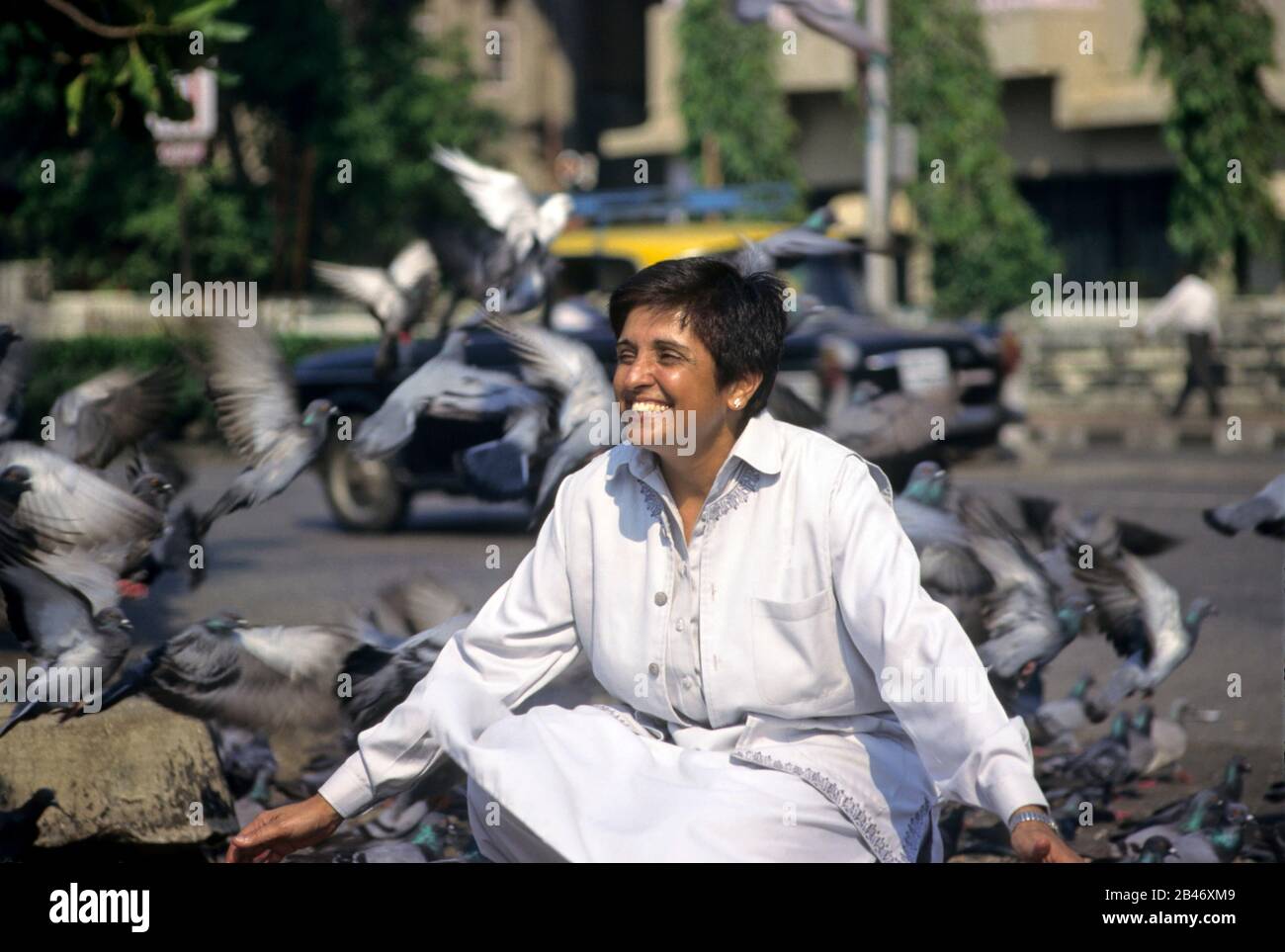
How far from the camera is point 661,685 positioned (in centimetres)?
313

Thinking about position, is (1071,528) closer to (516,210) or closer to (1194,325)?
(516,210)

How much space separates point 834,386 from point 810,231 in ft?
16.8

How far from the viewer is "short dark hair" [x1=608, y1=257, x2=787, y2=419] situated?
3074 millimetres

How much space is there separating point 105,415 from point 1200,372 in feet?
48.0

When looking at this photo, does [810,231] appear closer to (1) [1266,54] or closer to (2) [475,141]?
(1) [1266,54]

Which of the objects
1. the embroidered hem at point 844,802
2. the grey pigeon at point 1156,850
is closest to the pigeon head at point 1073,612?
the grey pigeon at point 1156,850

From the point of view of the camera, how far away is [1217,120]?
2081 cm

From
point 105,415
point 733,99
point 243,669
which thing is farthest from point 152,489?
point 733,99

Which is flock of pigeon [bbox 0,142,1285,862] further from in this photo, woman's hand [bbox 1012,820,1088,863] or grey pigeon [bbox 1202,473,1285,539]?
woman's hand [bbox 1012,820,1088,863]

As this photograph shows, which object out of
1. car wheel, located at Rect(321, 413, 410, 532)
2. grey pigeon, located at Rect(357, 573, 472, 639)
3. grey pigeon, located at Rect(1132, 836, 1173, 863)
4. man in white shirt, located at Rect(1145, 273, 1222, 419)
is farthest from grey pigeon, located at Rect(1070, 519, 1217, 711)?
man in white shirt, located at Rect(1145, 273, 1222, 419)

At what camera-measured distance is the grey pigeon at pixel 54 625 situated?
433 centimetres

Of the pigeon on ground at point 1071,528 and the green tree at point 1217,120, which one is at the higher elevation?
the green tree at point 1217,120

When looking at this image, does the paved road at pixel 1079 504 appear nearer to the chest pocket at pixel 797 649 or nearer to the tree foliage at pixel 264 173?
the chest pocket at pixel 797 649

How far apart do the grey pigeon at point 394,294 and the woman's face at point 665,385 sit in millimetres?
2538
